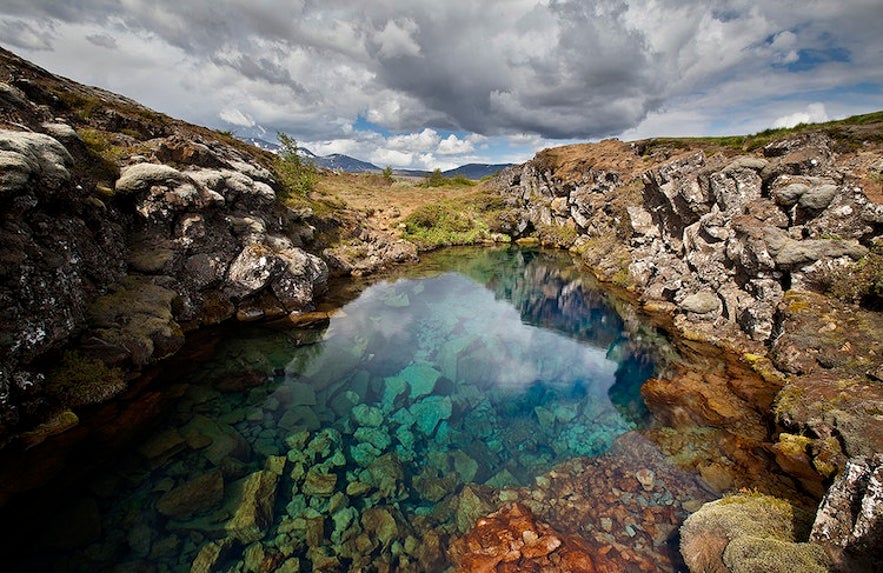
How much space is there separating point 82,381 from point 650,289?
3825 cm

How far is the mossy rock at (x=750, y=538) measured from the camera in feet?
25.6

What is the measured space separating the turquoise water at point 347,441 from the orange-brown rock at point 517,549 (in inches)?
30.8

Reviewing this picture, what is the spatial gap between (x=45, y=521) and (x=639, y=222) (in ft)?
165

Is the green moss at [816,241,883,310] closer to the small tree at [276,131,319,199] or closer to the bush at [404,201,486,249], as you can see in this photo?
the bush at [404,201,486,249]

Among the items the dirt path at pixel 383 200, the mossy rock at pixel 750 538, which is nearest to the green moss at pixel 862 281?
the mossy rock at pixel 750 538

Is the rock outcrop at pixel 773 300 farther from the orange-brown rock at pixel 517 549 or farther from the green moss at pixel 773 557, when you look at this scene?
the orange-brown rock at pixel 517 549

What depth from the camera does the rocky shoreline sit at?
12281mm

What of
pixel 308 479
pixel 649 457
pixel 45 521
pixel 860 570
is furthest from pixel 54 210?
pixel 860 570

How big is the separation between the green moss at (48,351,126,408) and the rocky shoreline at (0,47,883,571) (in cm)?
6

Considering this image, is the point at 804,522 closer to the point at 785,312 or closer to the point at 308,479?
the point at 308,479

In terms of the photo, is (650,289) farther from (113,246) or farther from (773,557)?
(113,246)

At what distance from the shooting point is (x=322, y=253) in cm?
3775

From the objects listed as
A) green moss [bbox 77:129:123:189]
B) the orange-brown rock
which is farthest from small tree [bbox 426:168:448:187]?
the orange-brown rock

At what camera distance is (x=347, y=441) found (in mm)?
14734
